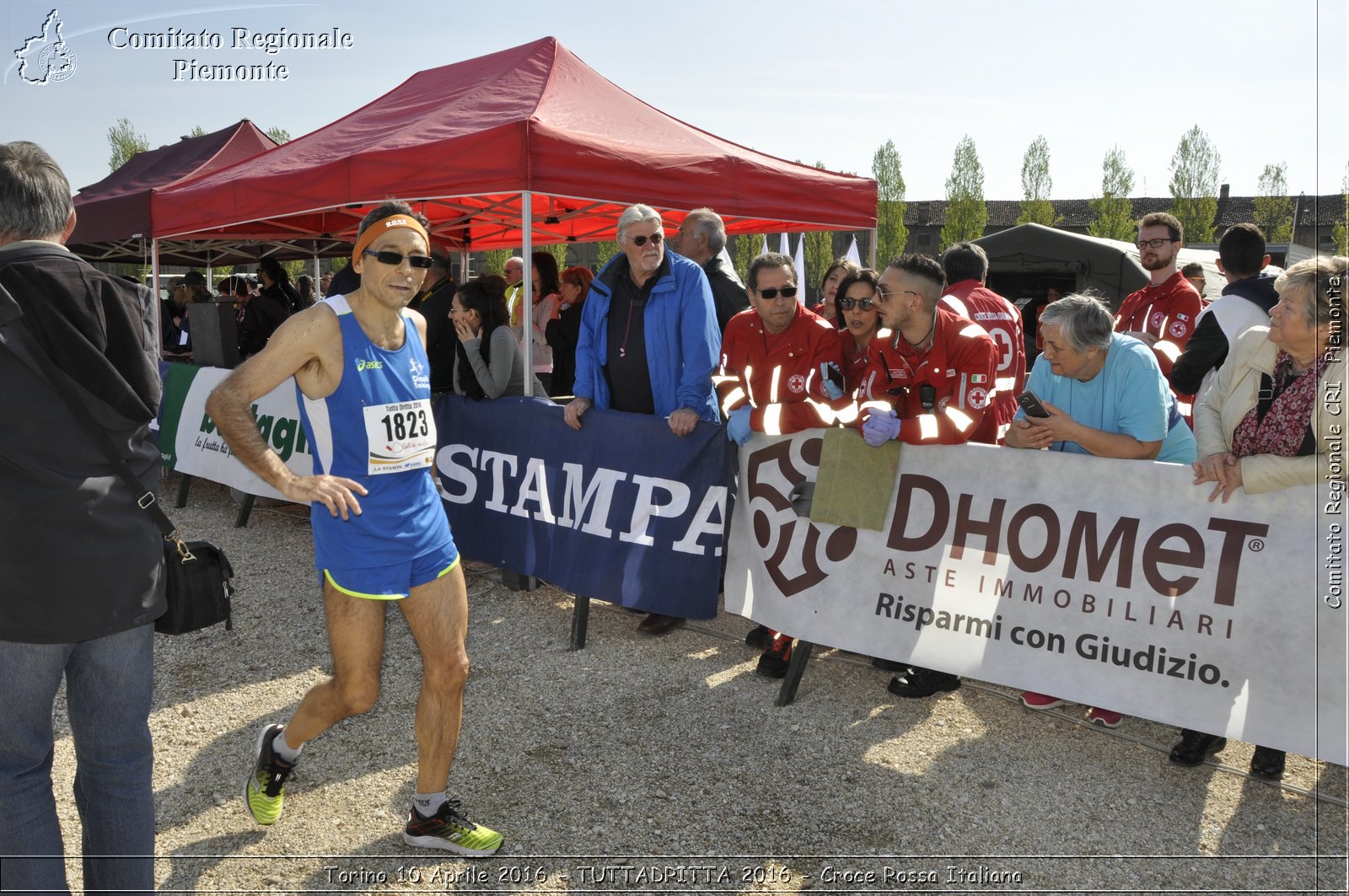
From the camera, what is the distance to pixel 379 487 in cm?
291

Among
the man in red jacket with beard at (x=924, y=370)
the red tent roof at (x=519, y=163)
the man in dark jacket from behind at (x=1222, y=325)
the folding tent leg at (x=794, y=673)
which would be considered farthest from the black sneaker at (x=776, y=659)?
the red tent roof at (x=519, y=163)

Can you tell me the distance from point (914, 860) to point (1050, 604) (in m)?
1.15

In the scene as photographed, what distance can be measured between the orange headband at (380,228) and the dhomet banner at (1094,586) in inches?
81.1

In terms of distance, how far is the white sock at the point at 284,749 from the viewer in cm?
318

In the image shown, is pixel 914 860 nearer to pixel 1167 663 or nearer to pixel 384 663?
pixel 1167 663

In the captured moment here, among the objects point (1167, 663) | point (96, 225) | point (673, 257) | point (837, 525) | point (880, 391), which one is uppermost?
point (96, 225)

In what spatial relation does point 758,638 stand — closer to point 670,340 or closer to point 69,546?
point 670,340

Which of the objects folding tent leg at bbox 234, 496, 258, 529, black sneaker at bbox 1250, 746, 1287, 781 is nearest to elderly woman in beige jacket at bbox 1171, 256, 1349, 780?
black sneaker at bbox 1250, 746, 1287, 781

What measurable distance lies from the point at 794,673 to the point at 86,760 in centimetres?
284

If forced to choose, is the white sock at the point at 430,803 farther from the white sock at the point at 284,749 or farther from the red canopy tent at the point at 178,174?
the red canopy tent at the point at 178,174

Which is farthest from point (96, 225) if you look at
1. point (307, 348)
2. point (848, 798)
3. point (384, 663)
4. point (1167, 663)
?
point (1167, 663)

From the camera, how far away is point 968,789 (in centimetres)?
351

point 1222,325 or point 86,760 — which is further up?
point 1222,325

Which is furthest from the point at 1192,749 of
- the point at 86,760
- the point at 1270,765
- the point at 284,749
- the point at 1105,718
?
the point at 86,760
